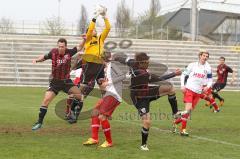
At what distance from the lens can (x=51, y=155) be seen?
848cm

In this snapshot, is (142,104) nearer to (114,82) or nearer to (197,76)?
(114,82)

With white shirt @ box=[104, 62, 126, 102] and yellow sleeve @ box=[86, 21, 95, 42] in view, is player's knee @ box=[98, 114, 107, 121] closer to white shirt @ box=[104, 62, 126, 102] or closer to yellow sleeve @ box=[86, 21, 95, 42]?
white shirt @ box=[104, 62, 126, 102]

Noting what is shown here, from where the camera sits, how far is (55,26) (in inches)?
1737

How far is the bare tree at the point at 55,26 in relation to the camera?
43938 millimetres

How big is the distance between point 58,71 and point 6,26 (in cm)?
3100

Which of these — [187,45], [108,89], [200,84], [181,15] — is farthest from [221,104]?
[181,15]

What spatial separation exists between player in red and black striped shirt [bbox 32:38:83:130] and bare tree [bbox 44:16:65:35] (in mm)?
31905

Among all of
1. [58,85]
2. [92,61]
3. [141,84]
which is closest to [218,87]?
[92,61]

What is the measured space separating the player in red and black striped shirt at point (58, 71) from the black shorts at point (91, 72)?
956mm

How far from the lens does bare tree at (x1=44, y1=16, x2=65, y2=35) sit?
144 ft

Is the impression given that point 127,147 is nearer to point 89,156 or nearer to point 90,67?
point 89,156

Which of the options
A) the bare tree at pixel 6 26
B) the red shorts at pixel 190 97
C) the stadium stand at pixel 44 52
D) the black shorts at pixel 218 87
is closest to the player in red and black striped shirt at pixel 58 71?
the red shorts at pixel 190 97

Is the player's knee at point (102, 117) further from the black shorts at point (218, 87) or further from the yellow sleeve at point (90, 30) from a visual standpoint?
the black shorts at point (218, 87)

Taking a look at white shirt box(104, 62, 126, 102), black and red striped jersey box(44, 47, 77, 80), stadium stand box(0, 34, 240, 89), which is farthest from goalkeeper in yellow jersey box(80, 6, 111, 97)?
stadium stand box(0, 34, 240, 89)
